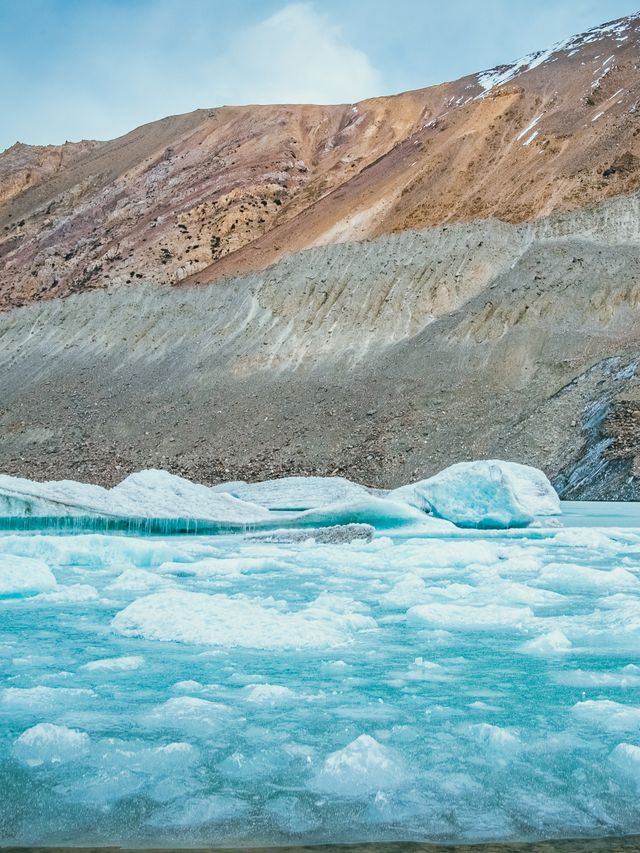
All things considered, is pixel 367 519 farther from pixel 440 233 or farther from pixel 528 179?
pixel 528 179

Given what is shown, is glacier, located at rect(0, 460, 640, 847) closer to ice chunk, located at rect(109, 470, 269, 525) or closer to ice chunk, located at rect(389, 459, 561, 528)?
ice chunk, located at rect(109, 470, 269, 525)

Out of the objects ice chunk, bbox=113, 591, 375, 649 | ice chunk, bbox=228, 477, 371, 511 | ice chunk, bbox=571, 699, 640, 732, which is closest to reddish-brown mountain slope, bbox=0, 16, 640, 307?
ice chunk, bbox=228, 477, 371, 511

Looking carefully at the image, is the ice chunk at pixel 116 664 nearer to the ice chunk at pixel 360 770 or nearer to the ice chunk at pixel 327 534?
the ice chunk at pixel 360 770

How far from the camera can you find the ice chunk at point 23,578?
8.30m

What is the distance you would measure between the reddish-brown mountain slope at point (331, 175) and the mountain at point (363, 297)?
6.6 inches

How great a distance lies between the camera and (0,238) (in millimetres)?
59000

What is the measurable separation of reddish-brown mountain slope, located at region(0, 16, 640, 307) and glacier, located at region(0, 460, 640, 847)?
103 feet

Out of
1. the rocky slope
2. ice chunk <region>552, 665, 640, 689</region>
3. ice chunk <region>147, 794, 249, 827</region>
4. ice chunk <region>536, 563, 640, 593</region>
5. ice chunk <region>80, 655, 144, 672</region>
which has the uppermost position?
the rocky slope

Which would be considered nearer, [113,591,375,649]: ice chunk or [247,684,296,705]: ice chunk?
[247,684,296,705]: ice chunk

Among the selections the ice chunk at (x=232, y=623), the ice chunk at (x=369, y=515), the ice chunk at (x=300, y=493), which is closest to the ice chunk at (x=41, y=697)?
the ice chunk at (x=232, y=623)

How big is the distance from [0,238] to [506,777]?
61.1 metres

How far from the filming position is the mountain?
2783 cm

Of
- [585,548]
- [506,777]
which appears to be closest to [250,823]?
[506,777]

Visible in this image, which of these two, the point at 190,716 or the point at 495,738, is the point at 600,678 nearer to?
the point at 495,738
